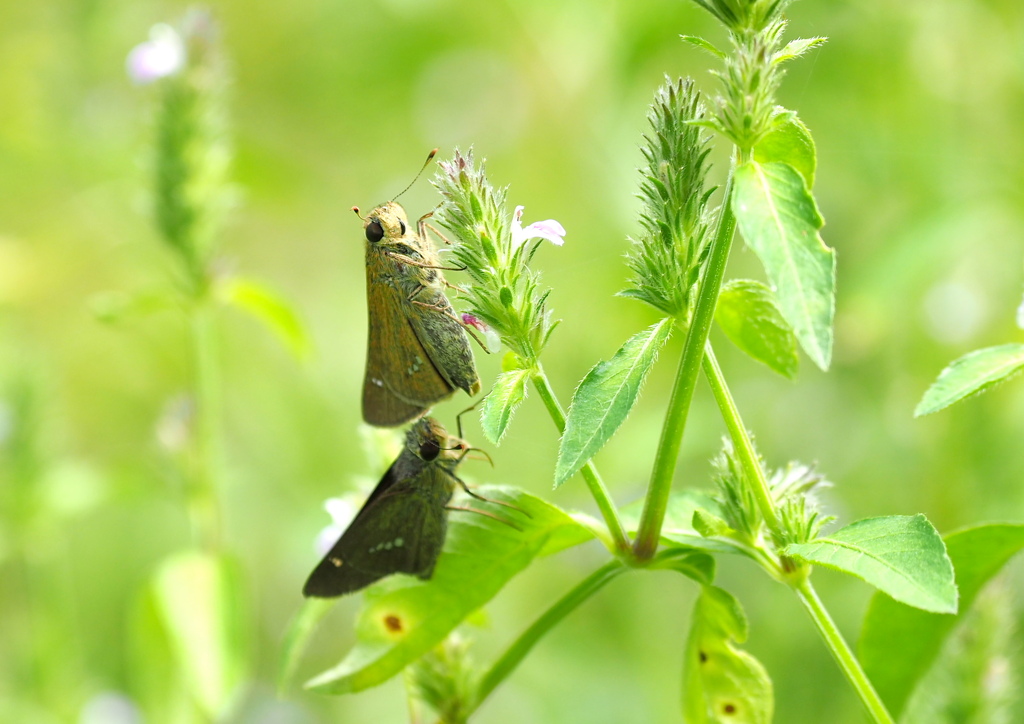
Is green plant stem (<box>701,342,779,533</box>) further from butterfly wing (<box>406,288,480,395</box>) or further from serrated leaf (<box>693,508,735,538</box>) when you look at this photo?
butterfly wing (<box>406,288,480,395</box>)

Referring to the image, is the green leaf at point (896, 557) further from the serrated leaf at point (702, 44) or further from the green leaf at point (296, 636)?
the green leaf at point (296, 636)

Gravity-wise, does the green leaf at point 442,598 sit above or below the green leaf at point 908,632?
above

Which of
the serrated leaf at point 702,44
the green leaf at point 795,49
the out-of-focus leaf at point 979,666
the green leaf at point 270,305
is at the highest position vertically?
the green leaf at point 270,305

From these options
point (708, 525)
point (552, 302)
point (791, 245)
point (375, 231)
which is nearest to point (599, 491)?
point (708, 525)

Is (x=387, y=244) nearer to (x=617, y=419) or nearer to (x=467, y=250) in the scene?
(x=467, y=250)

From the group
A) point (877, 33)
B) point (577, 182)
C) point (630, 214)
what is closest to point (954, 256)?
point (877, 33)

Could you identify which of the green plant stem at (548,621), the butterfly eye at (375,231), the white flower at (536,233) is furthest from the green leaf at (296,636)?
the butterfly eye at (375,231)
